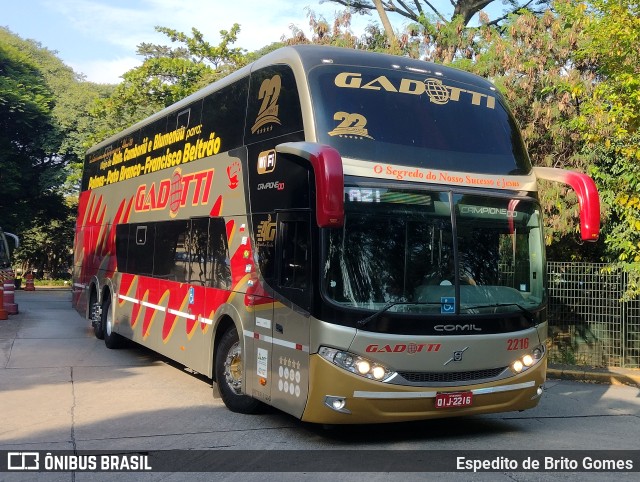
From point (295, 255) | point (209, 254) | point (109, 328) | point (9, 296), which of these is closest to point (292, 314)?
point (295, 255)

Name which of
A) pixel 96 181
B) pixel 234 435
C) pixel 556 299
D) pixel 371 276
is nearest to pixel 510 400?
pixel 371 276

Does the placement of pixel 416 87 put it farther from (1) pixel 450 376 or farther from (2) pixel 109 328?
(2) pixel 109 328

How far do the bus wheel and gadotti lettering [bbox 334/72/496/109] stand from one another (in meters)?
3.16

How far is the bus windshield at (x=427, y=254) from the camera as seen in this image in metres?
6.76

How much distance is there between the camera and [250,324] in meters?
8.08

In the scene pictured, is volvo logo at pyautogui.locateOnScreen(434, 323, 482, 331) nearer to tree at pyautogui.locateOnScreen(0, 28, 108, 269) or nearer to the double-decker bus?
the double-decker bus

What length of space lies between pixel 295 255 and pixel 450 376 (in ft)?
6.15

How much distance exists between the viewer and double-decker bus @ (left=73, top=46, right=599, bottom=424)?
672 centimetres

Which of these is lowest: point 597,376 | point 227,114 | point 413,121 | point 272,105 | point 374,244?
point 597,376

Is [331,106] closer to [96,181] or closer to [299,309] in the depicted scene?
[299,309]

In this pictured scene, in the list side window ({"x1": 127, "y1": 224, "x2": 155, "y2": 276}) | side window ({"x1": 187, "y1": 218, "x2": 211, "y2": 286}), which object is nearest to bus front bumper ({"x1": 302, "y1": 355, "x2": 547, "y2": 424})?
side window ({"x1": 187, "y1": 218, "x2": 211, "y2": 286})

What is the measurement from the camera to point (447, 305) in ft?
22.9

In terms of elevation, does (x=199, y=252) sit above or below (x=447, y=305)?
above

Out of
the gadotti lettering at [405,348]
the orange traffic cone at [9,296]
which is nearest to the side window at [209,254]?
the gadotti lettering at [405,348]
